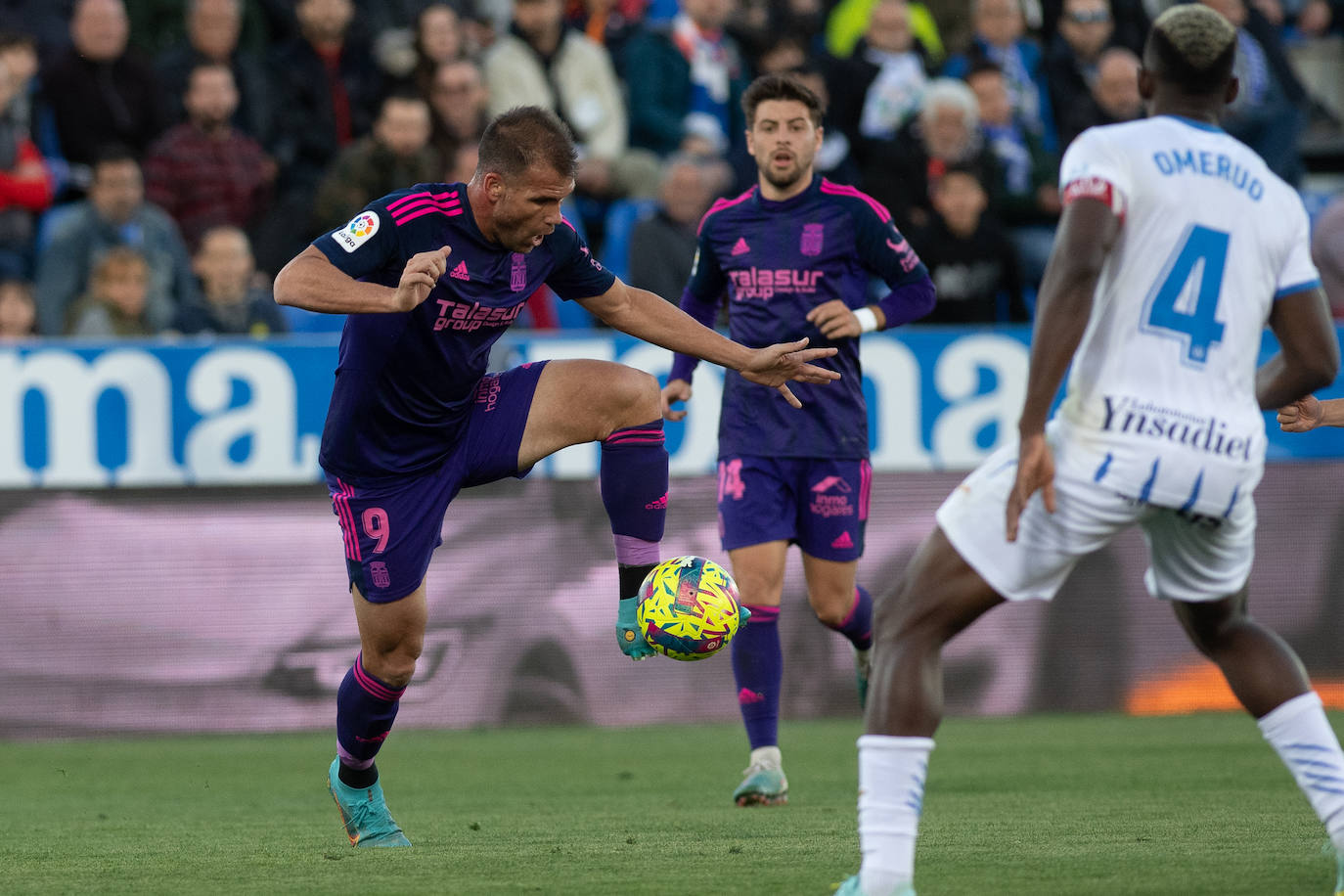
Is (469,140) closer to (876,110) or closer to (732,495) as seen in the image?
(876,110)

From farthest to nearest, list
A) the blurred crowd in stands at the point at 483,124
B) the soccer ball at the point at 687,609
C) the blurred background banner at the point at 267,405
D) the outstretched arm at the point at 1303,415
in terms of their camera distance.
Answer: the blurred crowd in stands at the point at 483,124 → the blurred background banner at the point at 267,405 → the soccer ball at the point at 687,609 → the outstretched arm at the point at 1303,415

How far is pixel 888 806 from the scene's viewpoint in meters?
3.99

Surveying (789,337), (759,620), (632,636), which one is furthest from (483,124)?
(632,636)

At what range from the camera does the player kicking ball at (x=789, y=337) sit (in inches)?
289

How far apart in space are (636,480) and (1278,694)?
2.25 meters

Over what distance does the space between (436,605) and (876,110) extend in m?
5.09

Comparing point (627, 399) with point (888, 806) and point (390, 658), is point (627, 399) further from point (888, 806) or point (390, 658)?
point (888, 806)

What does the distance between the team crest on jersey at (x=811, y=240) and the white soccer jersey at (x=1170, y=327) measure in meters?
3.25

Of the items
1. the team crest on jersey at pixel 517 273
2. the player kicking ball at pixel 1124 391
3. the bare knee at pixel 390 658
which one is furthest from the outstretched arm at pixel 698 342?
the player kicking ball at pixel 1124 391

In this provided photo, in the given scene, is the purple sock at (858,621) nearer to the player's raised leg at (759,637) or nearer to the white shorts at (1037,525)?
the player's raised leg at (759,637)

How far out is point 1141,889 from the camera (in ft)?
14.8

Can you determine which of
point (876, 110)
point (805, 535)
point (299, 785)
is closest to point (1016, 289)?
point (876, 110)

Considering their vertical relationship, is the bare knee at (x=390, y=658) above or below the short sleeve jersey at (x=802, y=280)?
below

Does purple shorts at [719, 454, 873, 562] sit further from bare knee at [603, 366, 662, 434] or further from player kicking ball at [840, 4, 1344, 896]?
player kicking ball at [840, 4, 1344, 896]
